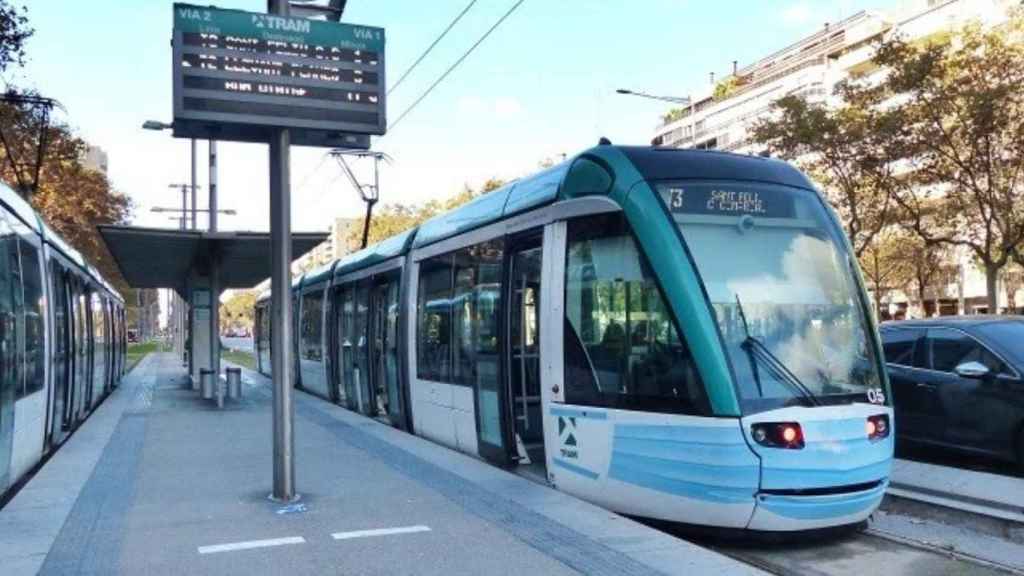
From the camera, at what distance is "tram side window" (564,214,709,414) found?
6828mm

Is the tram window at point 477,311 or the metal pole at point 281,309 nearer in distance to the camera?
the metal pole at point 281,309

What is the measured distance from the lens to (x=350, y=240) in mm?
73938

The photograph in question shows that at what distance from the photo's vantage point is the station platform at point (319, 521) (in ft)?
19.0

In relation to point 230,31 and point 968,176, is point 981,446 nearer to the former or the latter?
point 230,31

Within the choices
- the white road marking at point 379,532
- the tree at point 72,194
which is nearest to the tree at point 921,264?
the tree at point 72,194

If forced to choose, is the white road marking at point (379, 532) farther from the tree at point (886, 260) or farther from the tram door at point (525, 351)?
the tree at point (886, 260)

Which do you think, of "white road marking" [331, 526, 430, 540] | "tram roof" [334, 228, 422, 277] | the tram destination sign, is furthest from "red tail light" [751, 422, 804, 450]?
"tram roof" [334, 228, 422, 277]

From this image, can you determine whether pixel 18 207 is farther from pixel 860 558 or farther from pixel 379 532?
pixel 860 558

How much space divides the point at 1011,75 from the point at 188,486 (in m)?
21.8

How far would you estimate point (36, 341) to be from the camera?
962 cm

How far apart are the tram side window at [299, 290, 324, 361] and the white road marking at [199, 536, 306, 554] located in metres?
13.0

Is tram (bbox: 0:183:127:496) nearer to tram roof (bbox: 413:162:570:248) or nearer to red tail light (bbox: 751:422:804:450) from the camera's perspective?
tram roof (bbox: 413:162:570:248)

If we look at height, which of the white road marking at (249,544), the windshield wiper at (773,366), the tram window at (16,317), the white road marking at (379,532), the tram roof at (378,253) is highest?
the tram roof at (378,253)

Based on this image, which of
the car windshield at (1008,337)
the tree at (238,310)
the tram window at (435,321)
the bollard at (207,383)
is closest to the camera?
the car windshield at (1008,337)
